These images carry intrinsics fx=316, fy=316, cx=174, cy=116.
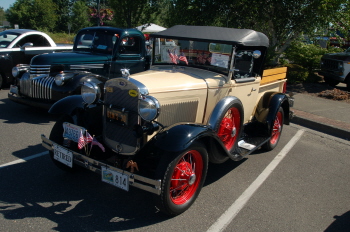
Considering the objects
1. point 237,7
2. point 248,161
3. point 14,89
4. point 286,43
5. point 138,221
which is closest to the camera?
point 138,221

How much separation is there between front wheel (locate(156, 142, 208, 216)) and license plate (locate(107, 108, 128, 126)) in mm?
712

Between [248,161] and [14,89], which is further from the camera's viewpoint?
[14,89]

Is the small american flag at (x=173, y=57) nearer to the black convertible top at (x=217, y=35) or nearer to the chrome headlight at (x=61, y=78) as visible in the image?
the black convertible top at (x=217, y=35)

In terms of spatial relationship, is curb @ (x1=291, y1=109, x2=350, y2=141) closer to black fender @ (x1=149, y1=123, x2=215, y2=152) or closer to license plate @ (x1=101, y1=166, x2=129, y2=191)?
black fender @ (x1=149, y1=123, x2=215, y2=152)

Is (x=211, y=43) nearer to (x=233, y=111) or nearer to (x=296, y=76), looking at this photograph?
(x=233, y=111)

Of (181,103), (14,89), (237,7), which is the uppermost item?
(237,7)

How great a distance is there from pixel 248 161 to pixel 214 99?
1.40 metres

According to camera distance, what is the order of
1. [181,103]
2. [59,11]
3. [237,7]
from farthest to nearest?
[59,11] → [237,7] → [181,103]

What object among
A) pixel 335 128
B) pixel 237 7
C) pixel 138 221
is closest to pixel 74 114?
pixel 138 221

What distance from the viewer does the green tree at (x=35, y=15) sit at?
1502 inches

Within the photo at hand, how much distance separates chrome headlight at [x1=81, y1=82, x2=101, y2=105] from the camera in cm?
368

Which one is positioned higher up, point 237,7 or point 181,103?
point 237,7

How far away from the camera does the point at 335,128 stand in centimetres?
682

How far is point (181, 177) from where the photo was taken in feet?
11.0
